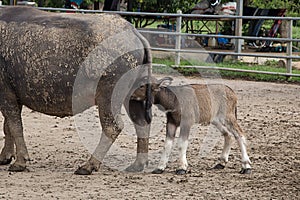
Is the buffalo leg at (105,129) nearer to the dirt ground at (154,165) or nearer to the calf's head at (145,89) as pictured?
the dirt ground at (154,165)

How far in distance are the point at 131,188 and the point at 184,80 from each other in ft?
29.2

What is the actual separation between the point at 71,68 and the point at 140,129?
111cm

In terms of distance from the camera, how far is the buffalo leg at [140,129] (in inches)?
324

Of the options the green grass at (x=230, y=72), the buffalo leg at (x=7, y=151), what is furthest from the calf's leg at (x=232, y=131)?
the green grass at (x=230, y=72)

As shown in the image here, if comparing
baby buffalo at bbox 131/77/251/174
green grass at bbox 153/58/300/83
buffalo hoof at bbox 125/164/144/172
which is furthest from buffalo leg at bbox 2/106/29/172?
green grass at bbox 153/58/300/83

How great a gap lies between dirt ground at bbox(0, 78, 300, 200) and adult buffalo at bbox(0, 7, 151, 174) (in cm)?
39

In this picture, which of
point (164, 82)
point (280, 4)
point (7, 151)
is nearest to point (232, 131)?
point (164, 82)

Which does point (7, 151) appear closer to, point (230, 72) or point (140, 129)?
point (140, 129)

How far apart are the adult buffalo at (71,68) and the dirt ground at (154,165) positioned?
39 cm

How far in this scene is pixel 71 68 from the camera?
25.6 ft

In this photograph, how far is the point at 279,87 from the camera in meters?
15.0

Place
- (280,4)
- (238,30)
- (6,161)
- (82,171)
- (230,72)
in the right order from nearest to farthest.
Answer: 1. (82,171)
2. (6,161)
3. (230,72)
4. (238,30)
5. (280,4)

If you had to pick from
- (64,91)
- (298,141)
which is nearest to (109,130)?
(64,91)

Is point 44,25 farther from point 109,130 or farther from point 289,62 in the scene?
point 289,62
